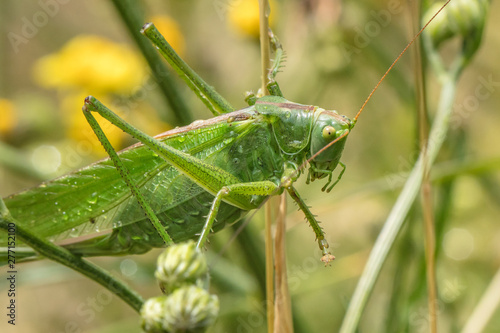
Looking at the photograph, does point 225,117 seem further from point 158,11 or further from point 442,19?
point 158,11

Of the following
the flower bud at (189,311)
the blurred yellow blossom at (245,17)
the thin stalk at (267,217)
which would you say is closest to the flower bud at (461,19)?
the thin stalk at (267,217)

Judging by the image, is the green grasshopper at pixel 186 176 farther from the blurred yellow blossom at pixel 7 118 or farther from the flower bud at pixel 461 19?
the blurred yellow blossom at pixel 7 118

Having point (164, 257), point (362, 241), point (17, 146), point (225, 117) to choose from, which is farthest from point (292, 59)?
point (164, 257)

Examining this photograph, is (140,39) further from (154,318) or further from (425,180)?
(154,318)

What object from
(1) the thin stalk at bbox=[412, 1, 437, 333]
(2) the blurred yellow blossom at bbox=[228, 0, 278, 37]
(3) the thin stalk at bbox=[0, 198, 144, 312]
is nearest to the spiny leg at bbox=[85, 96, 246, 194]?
(3) the thin stalk at bbox=[0, 198, 144, 312]

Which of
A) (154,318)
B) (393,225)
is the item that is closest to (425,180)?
(393,225)

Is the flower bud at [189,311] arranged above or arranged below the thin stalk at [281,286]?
below

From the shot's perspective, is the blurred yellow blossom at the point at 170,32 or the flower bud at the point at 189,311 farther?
the blurred yellow blossom at the point at 170,32
